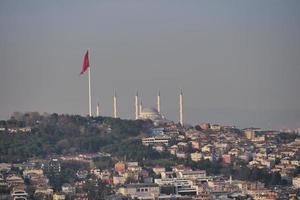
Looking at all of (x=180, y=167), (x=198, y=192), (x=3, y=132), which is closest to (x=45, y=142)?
(x=3, y=132)

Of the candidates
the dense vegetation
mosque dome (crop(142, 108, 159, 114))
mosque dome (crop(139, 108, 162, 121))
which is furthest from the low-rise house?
mosque dome (crop(142, 108, 159, 114))

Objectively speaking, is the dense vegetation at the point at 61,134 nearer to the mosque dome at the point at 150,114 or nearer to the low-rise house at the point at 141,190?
the mosque dome at the point at 150,114

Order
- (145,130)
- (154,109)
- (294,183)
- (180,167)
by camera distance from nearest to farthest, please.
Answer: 1. (294,183)
2. (180,167)
3. (145,130)
4. (154,109)

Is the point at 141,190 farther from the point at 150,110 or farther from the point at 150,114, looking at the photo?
the point at 150,110

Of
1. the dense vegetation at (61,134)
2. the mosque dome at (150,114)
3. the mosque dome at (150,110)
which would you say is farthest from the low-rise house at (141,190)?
the mosque dome at (150,110)

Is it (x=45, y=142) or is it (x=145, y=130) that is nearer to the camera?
(x=45, y=142)

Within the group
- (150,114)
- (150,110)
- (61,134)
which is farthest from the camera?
(150,110)

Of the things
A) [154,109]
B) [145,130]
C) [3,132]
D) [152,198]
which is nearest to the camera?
[152,198]

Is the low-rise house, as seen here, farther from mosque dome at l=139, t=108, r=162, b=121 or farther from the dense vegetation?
mosque dome at l=139, t=108, r=162, b=121

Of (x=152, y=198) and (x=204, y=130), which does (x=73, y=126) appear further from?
(x=152, y=198)
